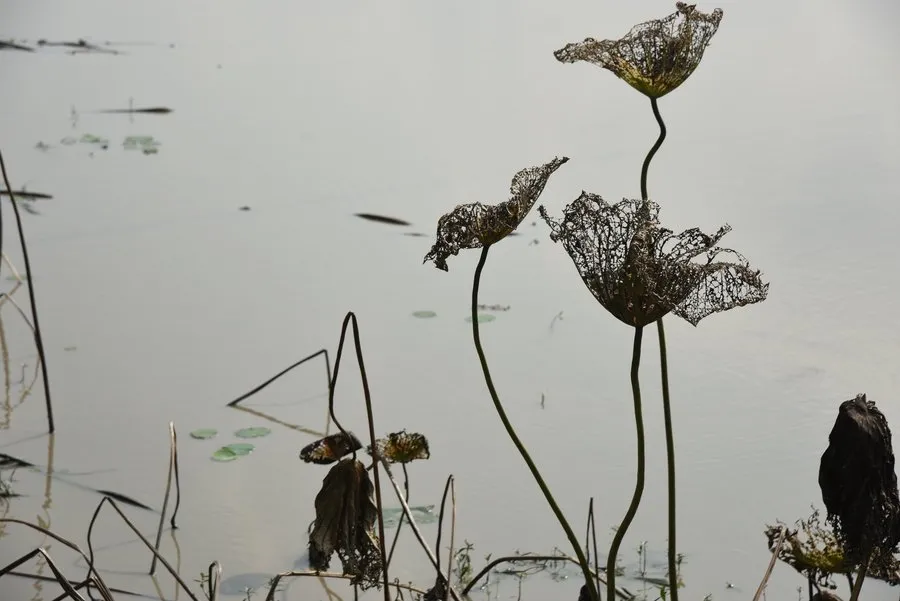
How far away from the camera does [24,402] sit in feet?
8.32

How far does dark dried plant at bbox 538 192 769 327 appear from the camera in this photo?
99cm

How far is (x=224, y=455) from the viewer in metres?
2.29

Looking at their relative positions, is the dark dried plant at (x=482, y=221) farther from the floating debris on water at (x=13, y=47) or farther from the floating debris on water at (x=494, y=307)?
the floating debris on water at (x=13, y=47)

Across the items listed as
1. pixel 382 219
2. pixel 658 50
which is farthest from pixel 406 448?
pixel 382 219

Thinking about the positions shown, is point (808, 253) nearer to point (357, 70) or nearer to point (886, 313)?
point (886, 313)

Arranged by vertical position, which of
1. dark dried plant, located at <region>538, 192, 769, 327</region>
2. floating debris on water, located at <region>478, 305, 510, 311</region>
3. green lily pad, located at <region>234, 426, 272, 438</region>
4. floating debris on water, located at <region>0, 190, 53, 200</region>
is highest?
floating debris on water, located at <region>0, 190, 53, 200</region>

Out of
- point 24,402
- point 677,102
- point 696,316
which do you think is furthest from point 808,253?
point 696,316

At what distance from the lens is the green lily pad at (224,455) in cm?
228

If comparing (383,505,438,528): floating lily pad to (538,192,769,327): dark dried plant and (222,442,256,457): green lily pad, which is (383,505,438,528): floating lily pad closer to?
(222,442,256,457): green lily pad

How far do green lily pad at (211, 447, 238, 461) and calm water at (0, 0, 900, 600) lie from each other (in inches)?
0.8

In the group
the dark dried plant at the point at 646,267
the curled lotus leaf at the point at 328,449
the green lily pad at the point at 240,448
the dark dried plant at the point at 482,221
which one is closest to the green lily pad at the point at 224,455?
the green lily pad at the point at 240,448

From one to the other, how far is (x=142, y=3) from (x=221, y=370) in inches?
168

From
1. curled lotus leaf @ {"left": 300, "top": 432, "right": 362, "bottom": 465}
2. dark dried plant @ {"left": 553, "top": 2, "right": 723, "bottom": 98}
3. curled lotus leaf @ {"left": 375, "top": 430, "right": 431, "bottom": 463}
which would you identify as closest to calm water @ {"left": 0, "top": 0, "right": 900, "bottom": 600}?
curled lotus leaf @ {"left": 375, "top": 430, "right": 431, "bottom": 463}

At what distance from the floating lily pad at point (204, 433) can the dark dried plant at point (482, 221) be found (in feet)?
4.56
